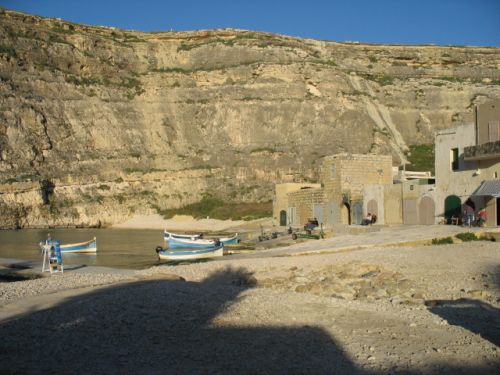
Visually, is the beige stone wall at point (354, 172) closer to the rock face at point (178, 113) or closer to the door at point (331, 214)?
the door at point (331, 214)

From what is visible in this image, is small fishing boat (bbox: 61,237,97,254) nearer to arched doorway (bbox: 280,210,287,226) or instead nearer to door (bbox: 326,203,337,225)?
door (bbox: 326,203,337,225)

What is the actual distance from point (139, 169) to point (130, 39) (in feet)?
74.8

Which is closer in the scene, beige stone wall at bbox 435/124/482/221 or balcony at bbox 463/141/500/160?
balcony at bbox 463/141/500/160

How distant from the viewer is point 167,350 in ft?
26.6

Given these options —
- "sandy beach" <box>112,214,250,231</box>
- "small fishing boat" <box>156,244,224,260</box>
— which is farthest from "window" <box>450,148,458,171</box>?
"sandy beach" <box>112,214,250,231</box>

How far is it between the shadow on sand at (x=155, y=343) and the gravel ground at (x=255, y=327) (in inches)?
0.7

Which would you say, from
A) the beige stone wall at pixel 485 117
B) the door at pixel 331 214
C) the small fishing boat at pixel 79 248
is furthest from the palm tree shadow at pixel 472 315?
the small fishing boat at pixel 79 248

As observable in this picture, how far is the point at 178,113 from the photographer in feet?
238

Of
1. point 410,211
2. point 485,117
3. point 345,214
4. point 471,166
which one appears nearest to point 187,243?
point 345,214

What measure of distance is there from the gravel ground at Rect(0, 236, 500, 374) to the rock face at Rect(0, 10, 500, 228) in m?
49.5

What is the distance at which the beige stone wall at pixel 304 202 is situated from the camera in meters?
A: 37.8

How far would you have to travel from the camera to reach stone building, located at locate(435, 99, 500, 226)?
84.8ft

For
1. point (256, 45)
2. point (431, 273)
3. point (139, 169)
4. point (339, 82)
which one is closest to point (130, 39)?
point (256, 45)

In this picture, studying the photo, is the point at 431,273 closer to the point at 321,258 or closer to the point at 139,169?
the point at 321,258
